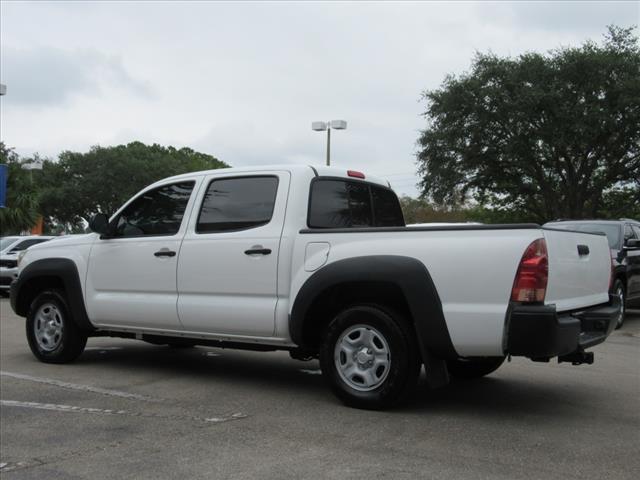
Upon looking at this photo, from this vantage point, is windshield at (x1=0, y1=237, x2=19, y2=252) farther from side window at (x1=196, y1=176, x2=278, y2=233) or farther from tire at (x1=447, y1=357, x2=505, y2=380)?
Answer: tire at (x1=447, y1=357, x2=505, y2=380)

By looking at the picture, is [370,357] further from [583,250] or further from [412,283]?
[583,250]

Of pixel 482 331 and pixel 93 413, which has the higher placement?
pixel 482 331

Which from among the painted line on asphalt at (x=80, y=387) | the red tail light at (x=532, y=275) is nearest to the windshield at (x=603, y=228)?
the red tail light at (x=532, y=275)

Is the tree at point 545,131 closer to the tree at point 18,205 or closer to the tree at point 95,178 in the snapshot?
the tree at point 18,205

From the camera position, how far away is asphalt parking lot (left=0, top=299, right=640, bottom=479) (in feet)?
14.4

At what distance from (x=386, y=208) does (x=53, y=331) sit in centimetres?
374

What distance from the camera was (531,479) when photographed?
413cm

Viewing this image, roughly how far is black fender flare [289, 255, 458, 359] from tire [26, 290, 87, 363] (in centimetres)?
330

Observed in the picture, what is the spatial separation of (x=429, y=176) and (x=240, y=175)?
2955cm

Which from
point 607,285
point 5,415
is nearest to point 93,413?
point 5,415

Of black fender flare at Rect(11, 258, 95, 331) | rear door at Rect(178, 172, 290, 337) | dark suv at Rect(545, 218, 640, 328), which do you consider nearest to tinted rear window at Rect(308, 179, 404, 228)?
rear door at Rect(178, 172, 290, 337)

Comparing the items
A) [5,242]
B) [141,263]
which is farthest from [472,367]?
[5,242]

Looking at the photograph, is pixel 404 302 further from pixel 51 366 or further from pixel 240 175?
pixel 51 366

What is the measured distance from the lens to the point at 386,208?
7.23m
